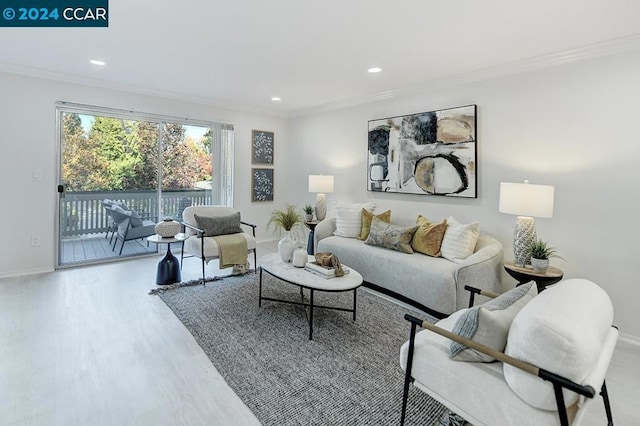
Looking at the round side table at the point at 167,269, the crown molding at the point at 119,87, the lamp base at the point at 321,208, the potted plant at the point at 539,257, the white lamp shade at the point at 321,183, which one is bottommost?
the round side table at the point at 167,269

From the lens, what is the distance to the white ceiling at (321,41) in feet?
7.82

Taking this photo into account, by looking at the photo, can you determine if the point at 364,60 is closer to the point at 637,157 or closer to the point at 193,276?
the point at 637,157

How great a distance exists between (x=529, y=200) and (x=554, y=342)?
6.54 ft

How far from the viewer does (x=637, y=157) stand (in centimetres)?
273

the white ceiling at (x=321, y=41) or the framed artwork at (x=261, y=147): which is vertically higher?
the white ceiling at (x=321, y=41)

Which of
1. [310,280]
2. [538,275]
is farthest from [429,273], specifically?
[310,280]

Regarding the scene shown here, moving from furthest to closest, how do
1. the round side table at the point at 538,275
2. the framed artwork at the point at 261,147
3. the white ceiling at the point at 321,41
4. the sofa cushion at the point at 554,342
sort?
the framed artwork at the point at 261,147, the round side table at the point at 538,275, the white ceiling at the point at 321,41, the sofa cushion at the point at 554,342

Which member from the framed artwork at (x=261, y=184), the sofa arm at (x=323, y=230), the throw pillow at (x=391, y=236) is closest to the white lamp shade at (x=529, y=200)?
the throw pillow at (x=391, y=236)

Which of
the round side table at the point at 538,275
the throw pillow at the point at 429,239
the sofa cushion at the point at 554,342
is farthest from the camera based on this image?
the throw pillow at the point at 429,239

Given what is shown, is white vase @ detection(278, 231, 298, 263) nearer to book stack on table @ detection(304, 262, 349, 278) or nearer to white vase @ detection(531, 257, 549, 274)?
book stack on table @ detection(304, 262, 349, 278)

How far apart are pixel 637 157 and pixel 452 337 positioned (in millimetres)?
2561

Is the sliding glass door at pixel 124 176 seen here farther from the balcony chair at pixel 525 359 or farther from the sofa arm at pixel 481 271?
the balcony chair at pixel 525 359

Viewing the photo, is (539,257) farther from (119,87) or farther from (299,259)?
(119,87)

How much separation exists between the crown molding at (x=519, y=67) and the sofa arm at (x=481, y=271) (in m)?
1.79
